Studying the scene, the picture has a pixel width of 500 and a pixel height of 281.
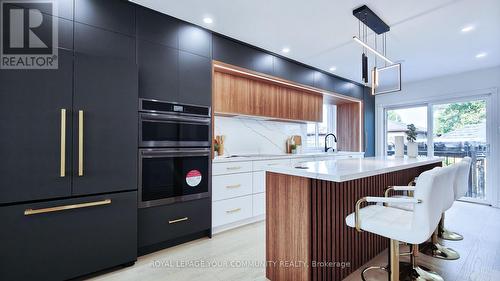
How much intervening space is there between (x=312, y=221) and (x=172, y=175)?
158 centimetres

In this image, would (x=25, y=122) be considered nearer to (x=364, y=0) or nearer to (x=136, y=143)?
(x=136, y=143)

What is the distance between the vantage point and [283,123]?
14.9 ft

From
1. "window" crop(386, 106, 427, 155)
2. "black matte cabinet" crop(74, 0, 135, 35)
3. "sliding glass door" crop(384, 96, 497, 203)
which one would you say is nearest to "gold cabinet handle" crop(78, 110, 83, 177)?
"black matte cabinet" crop(74, 0, 135, 35)

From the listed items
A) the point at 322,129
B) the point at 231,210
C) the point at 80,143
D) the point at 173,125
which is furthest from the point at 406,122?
the point at 80,143

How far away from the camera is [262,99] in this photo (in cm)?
371

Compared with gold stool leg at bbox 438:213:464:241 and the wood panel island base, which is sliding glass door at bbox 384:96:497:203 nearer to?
gold stool leg at bbox 438:213:464:241

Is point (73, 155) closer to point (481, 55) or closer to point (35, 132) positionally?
point (35, 132)

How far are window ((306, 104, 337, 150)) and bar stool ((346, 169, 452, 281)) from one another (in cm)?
359

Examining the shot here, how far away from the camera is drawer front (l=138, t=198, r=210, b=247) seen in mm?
2287

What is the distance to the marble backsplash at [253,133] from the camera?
3.65 meters

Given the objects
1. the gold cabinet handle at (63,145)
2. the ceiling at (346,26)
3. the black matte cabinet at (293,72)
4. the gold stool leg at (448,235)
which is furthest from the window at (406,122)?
the gold cabinet handle at (63,145)

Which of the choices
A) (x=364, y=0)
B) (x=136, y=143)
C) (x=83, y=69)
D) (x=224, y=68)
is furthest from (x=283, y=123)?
(x=83, y=69)

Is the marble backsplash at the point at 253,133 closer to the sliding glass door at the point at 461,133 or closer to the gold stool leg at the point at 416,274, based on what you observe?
the sliding glass door at the point at 461,133

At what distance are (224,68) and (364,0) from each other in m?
1.77
